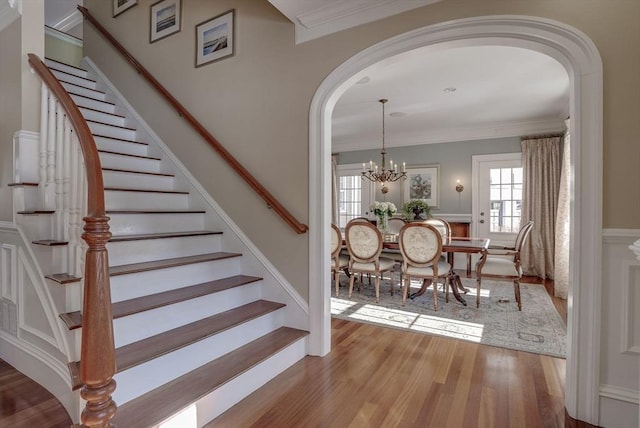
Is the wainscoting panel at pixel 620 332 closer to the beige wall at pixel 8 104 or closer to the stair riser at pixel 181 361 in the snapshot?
the stair riser at pixel 181 361

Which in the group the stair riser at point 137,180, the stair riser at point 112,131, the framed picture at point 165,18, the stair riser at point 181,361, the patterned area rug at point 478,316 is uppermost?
the framed picture at point 165,18

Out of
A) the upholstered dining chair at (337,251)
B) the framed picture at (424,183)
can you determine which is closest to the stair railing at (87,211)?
the upholstered dining chair at (337,251)

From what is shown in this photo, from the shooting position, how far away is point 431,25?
2074 millimetres

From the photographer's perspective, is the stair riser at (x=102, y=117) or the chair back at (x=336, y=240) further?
the chair back at (x=336, y=240)

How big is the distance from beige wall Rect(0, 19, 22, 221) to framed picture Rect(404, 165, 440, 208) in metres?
6.15

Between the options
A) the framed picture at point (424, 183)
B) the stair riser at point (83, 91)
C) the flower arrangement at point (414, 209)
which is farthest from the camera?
the framed picture at point (424, 183)

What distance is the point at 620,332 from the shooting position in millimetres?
1671

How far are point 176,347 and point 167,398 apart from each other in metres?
0.25

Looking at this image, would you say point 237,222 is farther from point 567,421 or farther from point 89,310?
point 567,421

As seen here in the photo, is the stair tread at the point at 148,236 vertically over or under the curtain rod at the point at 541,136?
under

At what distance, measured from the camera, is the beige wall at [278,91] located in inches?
65.8

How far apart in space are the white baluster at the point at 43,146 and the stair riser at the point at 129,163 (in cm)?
101

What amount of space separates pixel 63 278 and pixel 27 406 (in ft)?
2.37

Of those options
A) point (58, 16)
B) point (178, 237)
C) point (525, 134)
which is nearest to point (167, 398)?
point (178, 237)
